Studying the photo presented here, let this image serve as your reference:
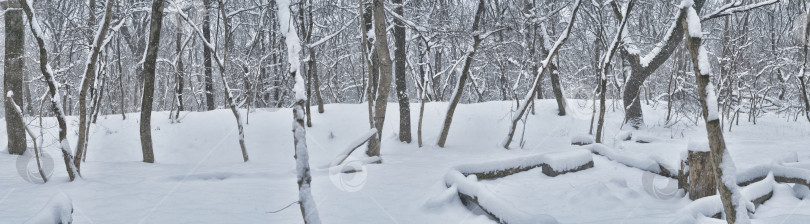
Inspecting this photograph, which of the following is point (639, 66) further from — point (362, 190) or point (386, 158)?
point (362, 190)

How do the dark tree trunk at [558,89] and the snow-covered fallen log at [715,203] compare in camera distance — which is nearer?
the snow-covered fallen log at [715,203]

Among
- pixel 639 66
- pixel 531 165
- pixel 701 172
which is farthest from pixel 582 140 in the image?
pixel 701 172

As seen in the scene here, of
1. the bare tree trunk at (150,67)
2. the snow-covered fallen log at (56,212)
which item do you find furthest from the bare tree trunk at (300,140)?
the bare tree trunk at (150,67)

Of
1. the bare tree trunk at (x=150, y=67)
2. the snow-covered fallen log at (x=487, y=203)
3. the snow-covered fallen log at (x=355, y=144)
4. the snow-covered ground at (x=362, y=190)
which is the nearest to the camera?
the snow-covered fallen log at (x=487, y=203)

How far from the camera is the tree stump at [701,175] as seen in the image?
14.8ft

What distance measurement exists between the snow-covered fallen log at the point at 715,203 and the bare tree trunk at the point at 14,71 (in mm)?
9171

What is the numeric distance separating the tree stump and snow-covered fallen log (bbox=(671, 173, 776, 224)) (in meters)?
0.31

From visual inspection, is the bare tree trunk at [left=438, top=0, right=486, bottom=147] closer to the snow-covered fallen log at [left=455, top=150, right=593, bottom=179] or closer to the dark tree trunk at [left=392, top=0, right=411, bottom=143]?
the dark tree trunk at [left=392, top=0, right=411, bottom=143]

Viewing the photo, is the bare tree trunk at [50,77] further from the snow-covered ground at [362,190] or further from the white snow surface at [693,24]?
the white snow surface at [693,24]

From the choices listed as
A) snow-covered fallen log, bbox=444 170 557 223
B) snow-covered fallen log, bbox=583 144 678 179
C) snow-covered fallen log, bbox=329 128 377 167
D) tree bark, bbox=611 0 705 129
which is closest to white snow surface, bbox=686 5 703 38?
snow-covered fallen log, bbox=444 170 557 223

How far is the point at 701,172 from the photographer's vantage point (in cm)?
455

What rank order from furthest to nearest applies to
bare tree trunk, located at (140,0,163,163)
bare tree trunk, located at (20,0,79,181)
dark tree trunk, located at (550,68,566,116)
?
dark tree trunk, located at (550,68,566,116), bare tree trunk, located at (140,0,163,163), bare tree trunk, located at (20,0,79,181)

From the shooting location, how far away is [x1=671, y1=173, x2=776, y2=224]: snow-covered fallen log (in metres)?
3.69

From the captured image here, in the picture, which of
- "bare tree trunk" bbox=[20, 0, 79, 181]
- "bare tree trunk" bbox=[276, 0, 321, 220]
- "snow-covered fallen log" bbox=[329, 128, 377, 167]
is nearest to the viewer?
"bare tree trunk" bbox=[276, 0, 321, 220]
